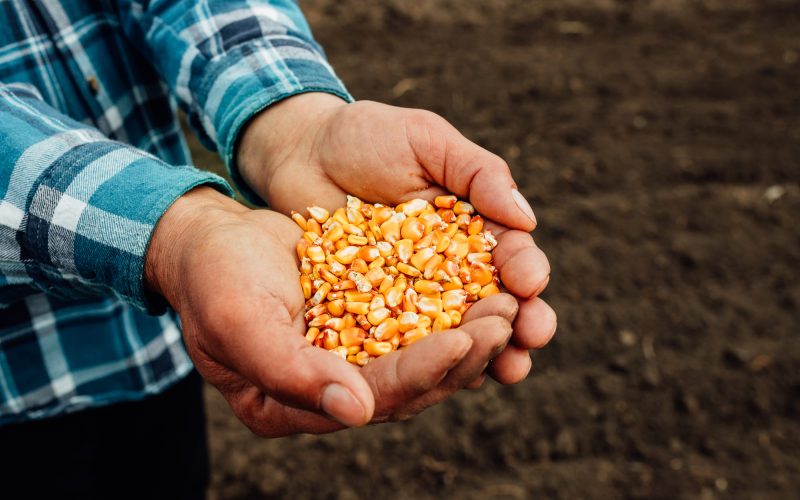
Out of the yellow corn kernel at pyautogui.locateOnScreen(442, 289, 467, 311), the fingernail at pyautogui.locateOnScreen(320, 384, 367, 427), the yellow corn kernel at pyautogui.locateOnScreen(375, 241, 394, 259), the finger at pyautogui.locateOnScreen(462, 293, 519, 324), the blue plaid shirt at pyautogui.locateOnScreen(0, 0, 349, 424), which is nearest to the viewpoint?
the fingernail at pyautogui.locateOnScreen(320, 384, 367, 427)

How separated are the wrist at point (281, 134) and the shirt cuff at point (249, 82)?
3cm

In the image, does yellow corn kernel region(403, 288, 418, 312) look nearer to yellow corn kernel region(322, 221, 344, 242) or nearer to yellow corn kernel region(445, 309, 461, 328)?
yellow corn kernel region(445, 309, 461, 328)

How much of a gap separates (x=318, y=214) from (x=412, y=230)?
20 centimetres

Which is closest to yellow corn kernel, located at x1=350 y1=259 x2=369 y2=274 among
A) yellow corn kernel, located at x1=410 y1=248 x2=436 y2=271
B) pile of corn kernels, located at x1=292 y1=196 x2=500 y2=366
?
pile of corn kernels, located at x1=292 y1=196 x2=500 y2=366

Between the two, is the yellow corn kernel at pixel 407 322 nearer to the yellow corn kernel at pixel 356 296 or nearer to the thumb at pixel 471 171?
the yellow corn kernel at pixel 356 296

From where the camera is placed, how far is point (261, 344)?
107 centimetres

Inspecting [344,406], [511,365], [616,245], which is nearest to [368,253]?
[511,365]

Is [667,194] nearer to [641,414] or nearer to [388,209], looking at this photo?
[641,414]

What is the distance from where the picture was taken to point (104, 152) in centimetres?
117

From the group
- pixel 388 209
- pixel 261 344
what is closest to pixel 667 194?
pixel 388 209

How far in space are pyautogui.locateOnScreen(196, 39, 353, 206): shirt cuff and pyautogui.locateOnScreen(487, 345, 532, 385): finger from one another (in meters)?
0.69

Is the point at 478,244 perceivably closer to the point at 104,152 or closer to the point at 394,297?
the point at 394,297

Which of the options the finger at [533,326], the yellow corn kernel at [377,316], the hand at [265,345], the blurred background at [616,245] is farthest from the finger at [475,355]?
the blurred background at [616,245]

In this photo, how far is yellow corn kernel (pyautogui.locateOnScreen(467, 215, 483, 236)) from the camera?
1.47m
